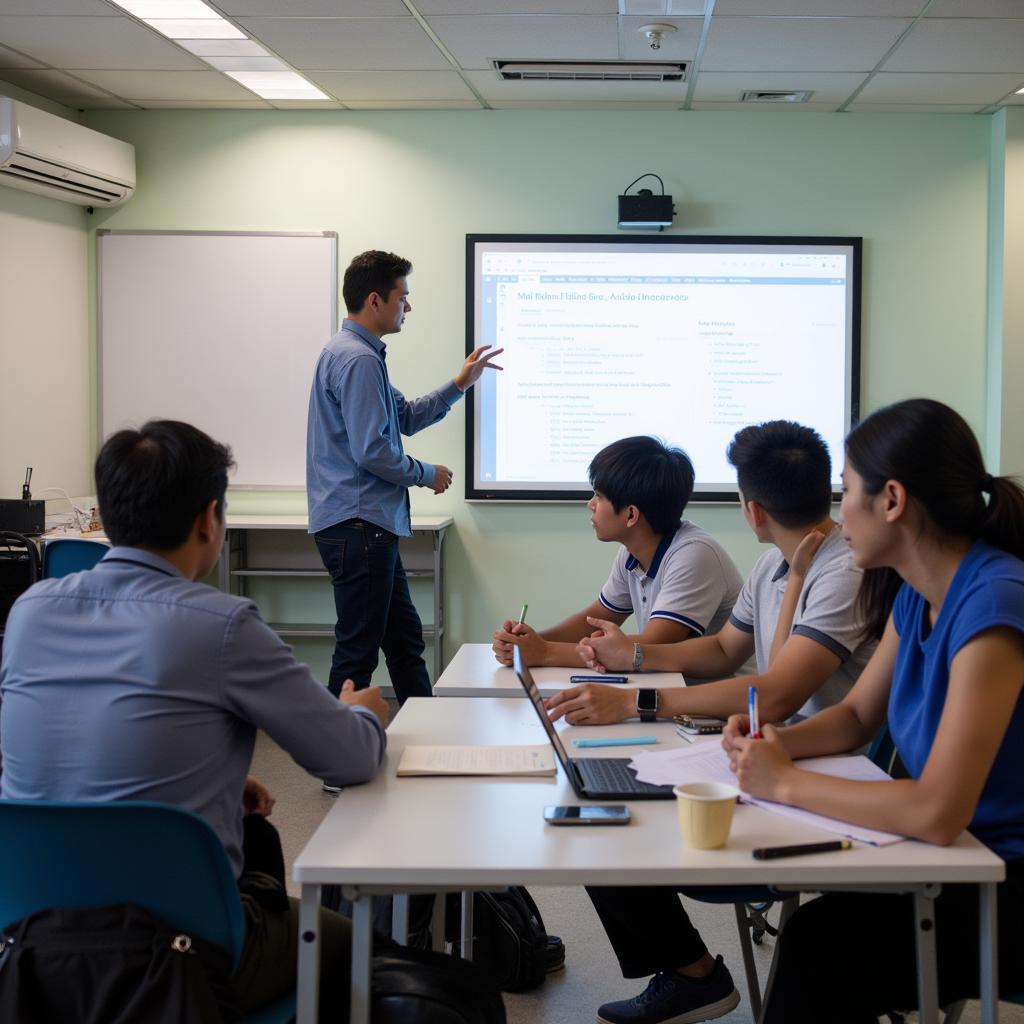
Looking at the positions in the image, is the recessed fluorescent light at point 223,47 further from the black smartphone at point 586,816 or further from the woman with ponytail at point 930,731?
the black smartphone at point 586,816

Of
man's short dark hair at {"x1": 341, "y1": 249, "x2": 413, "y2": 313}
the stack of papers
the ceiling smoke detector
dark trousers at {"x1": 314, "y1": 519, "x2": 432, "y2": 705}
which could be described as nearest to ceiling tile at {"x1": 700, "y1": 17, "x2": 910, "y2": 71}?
the ceiling smoke detector

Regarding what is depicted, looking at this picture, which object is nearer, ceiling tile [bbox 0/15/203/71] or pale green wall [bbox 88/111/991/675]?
ceiling tile [bbox 0/15/203/71]

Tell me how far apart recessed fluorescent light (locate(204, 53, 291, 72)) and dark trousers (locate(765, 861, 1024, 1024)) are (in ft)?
13.4

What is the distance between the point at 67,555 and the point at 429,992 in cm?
267

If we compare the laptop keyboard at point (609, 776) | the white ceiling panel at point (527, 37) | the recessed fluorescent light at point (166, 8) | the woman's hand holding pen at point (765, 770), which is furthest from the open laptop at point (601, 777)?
the recessed fluorescent light at point (166, 8)

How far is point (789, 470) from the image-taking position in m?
2.29

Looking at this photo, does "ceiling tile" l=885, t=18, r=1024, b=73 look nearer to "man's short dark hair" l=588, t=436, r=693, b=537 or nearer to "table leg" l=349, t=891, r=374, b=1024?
"man's short dark hair" l=588, t=436, r=693, b=537

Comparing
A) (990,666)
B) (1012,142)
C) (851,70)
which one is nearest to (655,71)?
(851,70)

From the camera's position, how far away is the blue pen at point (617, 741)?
6.23 feet

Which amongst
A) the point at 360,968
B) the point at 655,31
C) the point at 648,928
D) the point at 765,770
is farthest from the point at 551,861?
the point at 655,31

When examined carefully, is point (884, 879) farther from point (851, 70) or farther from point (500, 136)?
point (500, 136)

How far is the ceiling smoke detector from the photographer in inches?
164

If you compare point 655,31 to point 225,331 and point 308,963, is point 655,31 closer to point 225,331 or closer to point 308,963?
point 225,331

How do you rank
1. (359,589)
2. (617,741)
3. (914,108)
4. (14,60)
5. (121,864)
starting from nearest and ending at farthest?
(121,864) < (617,741) < (359,589) < (14,60) < (914,108)
